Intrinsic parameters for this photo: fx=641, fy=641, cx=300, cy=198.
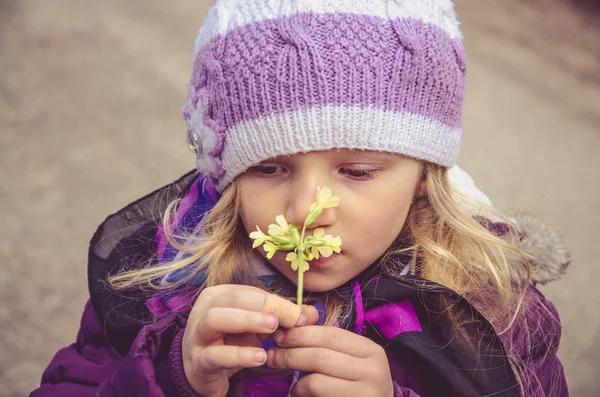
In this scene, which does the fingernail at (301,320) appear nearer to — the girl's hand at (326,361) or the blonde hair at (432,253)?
the girl's hand at (326,361)

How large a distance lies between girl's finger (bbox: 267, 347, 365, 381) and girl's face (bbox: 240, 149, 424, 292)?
0.24 meters

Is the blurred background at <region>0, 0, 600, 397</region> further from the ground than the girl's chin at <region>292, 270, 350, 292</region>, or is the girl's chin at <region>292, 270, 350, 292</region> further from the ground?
the girl's chin at <region>292, 270, 350, 292</region>

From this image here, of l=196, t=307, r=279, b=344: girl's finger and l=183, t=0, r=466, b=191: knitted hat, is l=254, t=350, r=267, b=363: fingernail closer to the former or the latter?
l=196, t=307, r=279, b=344: girl's finger

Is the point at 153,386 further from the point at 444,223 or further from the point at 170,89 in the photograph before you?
the point at 170,89

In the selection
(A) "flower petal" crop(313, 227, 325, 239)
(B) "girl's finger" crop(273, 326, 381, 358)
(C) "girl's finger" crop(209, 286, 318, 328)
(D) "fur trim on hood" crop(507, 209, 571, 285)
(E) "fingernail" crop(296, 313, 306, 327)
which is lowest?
(D) "fur trim on hood" crop(507, 209, 571, 285)

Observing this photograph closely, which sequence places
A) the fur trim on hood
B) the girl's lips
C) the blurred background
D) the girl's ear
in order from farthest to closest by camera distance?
the blurred background → the fur trim on hood → the girl's ear → the girl's lips

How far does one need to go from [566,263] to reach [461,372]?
516mm

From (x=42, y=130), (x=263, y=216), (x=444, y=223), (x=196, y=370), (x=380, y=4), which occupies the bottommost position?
(x=42, y=130)

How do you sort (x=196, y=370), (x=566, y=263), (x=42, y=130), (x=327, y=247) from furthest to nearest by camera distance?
(x=42, y=130) < (x=566, y=263) < (x=196, y=370) < (x=327, y=247)

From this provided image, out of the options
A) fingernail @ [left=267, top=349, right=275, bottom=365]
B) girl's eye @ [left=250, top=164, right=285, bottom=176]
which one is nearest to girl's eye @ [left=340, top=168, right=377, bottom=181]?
girl's eye @ [left=250, top=164, right=285, bottom=176]

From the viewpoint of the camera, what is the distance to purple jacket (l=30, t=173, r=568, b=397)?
4.56ft

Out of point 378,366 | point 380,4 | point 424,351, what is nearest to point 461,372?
point 424,351

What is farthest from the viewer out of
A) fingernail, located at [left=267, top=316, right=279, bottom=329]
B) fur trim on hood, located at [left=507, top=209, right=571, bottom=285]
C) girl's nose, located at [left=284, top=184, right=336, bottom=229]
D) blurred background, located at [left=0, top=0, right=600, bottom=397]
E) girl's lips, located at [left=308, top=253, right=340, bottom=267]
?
blurred background, located at [left=0, top=0, right=600, bottom=397]

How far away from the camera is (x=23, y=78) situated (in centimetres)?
348
